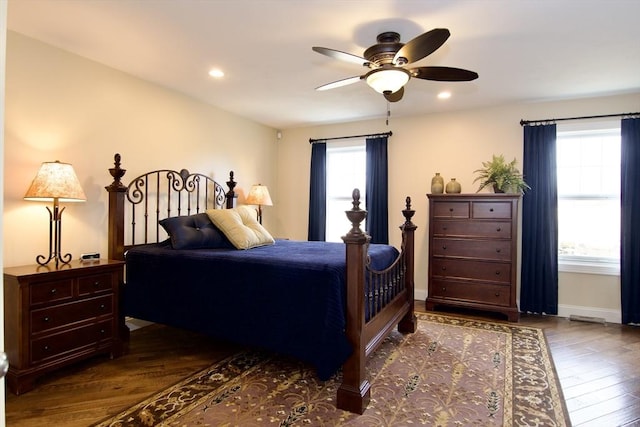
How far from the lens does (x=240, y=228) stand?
10.7ft

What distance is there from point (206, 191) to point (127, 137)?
1.12m

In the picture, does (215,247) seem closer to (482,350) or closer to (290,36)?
(290,36)

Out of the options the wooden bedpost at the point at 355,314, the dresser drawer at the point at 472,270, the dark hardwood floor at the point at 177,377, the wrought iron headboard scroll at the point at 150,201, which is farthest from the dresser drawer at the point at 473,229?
the wrought iron headboard scroll at the point at 150,201

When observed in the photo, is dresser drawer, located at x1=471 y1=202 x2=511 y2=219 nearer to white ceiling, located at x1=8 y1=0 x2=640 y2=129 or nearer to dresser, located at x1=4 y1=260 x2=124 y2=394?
white ceiling, located at x1=8 y1=0 x2=640 y2=129

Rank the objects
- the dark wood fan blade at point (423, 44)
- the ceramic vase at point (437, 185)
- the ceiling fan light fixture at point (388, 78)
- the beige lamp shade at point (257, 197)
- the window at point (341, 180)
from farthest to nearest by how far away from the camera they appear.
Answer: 1. the window at point (341, 180)
2. the beige lamp shade at point (257, 197)
3. the ceramic vase at point (437, 185)
4. the ceiling fan light fixture at point (388, 78)
5. the dark wood fan blade at point (423, 44)

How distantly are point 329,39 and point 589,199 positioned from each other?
351cm

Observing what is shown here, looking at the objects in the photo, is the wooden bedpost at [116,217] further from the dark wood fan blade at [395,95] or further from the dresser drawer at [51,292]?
the dark wood fan blade at [395,95]

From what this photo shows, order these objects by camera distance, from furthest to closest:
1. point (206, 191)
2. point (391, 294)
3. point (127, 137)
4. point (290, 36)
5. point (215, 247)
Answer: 1. point (206, 191)
2. point (127, 137)
3. point (215, 247)
4. point (391, 294)
5. point (290, 36)

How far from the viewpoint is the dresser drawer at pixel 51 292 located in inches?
91.2

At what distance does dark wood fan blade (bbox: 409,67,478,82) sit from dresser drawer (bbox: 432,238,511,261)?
2.11 metres

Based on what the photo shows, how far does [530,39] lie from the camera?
105 inches

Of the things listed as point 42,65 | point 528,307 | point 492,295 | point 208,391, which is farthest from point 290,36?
point 528,307

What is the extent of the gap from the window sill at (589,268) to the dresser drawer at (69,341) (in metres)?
4.67

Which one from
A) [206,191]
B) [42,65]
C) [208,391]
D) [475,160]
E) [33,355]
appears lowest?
[208,391]
